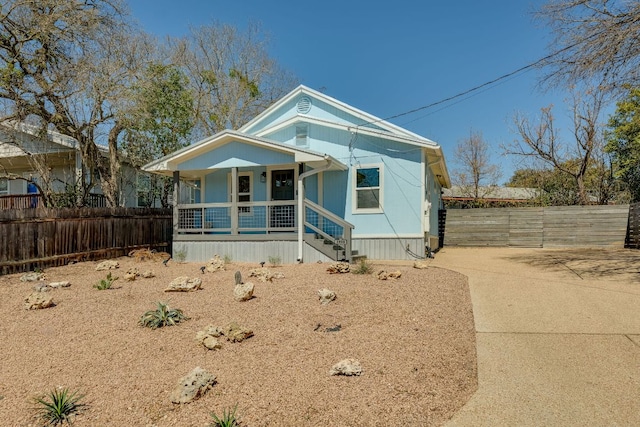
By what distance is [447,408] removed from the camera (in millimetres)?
2900

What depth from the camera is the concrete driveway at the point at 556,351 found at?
283cm

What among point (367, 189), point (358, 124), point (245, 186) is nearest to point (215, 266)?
point (245, 186)

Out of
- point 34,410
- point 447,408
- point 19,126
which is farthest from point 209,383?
point 19,126

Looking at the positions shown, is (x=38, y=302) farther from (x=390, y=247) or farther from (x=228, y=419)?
(x=390, y=247)

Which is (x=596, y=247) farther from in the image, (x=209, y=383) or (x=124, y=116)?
(x=124, y=116)

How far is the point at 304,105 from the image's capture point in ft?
44.6

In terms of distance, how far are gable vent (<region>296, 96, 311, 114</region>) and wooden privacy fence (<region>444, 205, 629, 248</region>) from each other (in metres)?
7.45

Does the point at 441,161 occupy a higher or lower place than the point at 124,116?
lower

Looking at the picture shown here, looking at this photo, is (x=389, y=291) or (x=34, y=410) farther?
(x=389, y=291)

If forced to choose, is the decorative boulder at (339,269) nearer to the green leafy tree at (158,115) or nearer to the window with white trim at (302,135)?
the window with white trim at (302,135)

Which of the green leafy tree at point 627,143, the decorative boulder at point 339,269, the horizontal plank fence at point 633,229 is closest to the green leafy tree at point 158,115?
the decorative boulder at point 339,269

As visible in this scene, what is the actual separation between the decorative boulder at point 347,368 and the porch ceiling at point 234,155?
7.19 m

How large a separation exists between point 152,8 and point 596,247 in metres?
17.9

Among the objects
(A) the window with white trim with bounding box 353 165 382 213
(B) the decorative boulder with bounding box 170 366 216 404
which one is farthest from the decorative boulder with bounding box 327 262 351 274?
(B) the decorative boulder with bounding box 170 366 216 404
